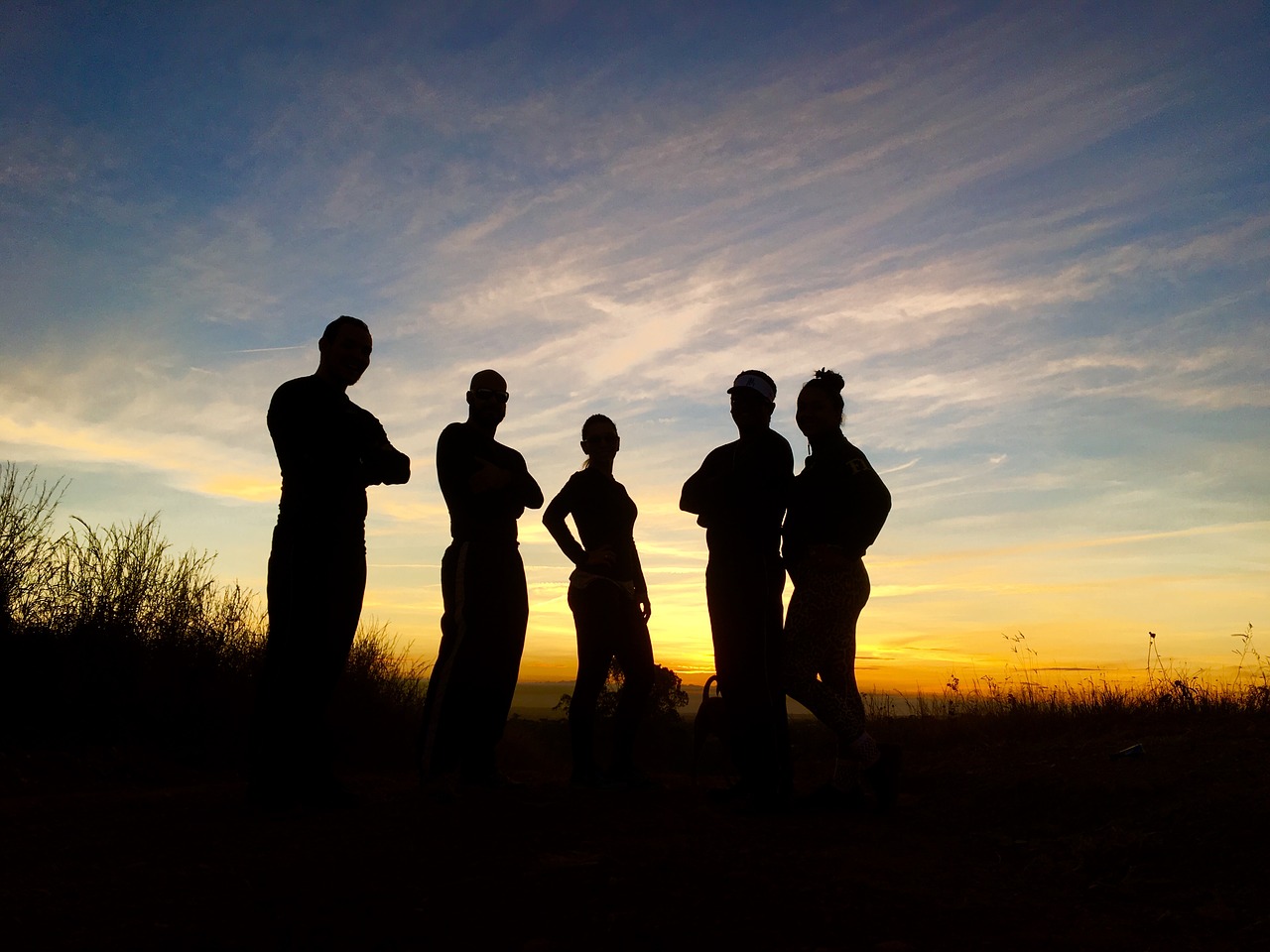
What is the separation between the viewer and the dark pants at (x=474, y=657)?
495 cm

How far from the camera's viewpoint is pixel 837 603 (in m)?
4.72

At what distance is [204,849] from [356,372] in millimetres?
2303

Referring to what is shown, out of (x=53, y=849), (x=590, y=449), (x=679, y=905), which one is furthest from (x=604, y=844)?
(x=590, y=449)

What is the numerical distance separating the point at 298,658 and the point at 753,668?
2209mm

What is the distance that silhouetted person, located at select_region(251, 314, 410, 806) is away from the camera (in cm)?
432

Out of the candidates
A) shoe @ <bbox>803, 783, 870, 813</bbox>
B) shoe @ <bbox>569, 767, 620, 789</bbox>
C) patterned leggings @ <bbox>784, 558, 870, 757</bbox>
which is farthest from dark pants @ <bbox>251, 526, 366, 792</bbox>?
shoe @ <bbox>803, 783, 870, 813</bbox>

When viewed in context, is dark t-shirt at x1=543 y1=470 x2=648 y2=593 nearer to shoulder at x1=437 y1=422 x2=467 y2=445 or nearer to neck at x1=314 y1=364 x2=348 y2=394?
shoulder at x1=437 y1=422 x2=467 y2=445

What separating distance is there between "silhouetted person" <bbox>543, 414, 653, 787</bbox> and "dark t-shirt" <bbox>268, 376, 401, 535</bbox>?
5.17 ft

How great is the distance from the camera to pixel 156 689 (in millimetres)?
8617

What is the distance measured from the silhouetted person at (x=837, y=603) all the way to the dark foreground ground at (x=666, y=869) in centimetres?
32

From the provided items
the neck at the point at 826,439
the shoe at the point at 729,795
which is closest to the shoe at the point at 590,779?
the shoe at the point at 729,795

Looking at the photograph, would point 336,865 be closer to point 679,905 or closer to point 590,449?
point 679,905

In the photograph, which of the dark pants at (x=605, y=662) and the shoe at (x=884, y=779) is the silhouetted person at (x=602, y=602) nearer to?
the dark pants at (x=605, y=662)

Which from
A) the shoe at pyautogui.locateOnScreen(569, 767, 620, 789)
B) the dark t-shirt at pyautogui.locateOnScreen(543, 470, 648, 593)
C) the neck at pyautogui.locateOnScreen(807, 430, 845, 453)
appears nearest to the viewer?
the neck at pyautogui.locateOnScreen(807, 430, 845, 453)
